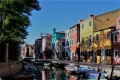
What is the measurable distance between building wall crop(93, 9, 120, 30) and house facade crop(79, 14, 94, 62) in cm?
160

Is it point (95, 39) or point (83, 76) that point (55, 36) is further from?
point (83, 76)

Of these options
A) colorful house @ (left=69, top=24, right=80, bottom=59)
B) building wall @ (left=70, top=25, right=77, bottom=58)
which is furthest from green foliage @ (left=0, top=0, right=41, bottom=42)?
building wall @ (left=70, top=25, right=77, bottom=58)

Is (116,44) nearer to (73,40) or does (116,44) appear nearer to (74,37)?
(74,37)

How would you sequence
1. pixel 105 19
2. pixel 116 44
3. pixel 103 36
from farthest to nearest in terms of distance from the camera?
pixel 105 19
pixel 103 36
pixel 116 44

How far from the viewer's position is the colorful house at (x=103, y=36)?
4778 cm

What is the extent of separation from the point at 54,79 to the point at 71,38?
41813 millimetres

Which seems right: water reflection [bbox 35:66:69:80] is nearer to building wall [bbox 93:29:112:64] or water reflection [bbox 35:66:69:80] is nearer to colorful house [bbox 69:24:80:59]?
building wall [bbox 93:29:112:64]

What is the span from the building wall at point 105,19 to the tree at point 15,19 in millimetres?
22736

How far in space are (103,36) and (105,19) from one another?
20.2ft

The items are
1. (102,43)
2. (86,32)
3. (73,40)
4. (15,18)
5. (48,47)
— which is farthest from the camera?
(48,47)

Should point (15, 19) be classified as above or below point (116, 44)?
above

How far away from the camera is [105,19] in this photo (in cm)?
5509

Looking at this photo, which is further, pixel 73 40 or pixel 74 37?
pixel 73 40

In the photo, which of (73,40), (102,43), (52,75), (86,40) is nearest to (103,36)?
(102,43)
